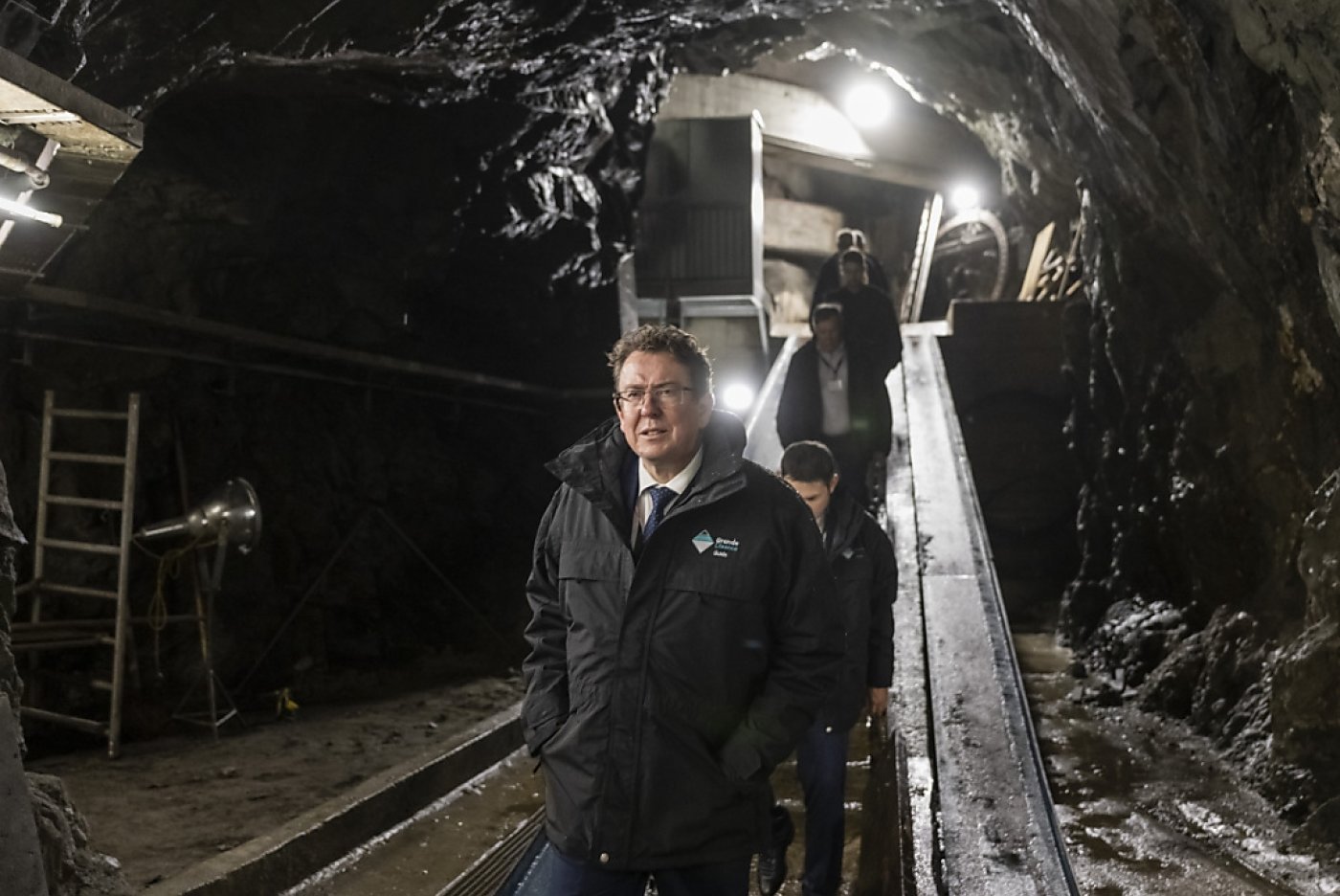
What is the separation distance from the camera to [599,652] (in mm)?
2496

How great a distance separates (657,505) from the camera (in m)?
2.63

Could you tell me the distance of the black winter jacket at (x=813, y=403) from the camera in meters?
7.27

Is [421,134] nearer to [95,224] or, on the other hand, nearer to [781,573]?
[95,224]

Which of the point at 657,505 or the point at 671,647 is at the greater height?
the point at 657,505

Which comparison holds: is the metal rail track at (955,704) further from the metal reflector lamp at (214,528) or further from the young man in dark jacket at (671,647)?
the metal reflector lamp at (214,528)

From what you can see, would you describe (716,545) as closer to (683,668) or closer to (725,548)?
(725,548)

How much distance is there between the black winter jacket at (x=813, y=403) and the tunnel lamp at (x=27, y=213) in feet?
13.9

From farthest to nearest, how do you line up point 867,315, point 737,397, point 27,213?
1. point 737,397
2. point 867,315
3. point 27,213

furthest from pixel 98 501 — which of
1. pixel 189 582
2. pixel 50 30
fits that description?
pixel 50 30

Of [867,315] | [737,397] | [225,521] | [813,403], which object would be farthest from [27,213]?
[737,397]

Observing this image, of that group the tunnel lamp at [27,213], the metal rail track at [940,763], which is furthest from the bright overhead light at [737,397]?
the tunnel lamp at [27,213]

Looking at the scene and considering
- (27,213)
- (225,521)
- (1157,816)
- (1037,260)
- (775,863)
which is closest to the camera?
(775,863)

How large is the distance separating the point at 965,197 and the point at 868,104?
2518 millimetres

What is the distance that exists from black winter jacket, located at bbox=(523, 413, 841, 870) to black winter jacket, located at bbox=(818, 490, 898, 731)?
1.64m
